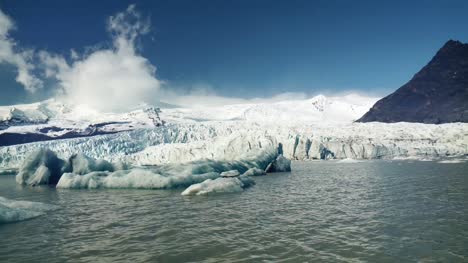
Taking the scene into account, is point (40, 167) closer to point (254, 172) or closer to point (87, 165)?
point (87, 165)

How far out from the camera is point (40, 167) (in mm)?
33281

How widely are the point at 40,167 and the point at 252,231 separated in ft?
99.5

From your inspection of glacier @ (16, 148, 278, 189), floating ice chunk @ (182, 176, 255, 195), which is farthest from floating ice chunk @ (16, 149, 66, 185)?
floating ice chunk @ (182, 176, 255, 195)

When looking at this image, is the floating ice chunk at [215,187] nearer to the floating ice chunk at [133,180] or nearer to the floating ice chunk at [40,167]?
the floating ice chunk at [133,180]

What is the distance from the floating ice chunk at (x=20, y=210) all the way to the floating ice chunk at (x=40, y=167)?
753 inches

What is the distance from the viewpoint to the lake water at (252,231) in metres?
8.32

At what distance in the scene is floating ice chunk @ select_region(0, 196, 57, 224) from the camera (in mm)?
13464

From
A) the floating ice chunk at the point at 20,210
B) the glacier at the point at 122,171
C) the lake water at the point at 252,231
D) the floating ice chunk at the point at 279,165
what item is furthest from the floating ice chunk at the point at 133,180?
the floating ice chunk at the point at 279,165

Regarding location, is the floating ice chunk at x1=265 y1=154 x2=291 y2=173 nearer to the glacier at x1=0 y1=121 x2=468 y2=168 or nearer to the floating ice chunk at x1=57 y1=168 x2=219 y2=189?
the floating ice chunk at x1=57 y1=168 x2=219 y2=189

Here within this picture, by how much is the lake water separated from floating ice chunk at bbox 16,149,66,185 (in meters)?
19.2

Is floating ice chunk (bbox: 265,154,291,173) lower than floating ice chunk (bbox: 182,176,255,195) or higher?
higher

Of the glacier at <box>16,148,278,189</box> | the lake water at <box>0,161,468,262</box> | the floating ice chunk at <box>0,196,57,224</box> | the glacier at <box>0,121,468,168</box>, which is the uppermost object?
the glacier at <box>0,121,468,168</box>

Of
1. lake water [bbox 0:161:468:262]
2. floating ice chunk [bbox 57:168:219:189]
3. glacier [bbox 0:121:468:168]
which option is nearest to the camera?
lake water [bbox 0:161:468:262]

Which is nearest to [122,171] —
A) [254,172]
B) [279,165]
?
[254,172]
